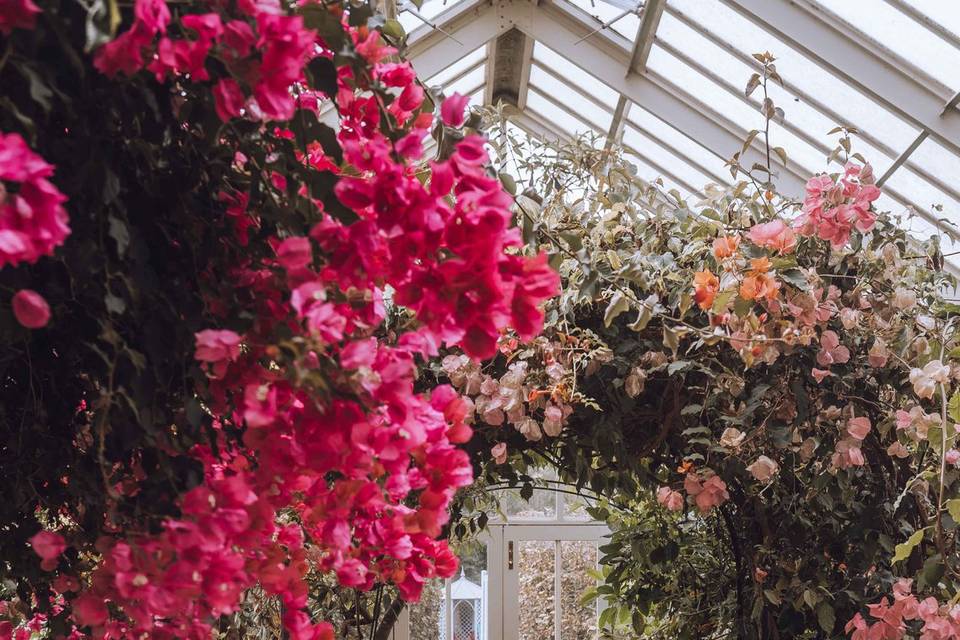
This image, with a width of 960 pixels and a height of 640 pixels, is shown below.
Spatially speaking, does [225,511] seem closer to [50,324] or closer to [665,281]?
[50,324]

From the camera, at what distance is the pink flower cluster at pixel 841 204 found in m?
1.32

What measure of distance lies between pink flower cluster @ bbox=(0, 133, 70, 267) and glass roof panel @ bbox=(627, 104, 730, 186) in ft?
16.5

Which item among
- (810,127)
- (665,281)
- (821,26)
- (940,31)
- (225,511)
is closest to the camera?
(225,511)

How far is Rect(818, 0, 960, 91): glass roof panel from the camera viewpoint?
12.0 ft

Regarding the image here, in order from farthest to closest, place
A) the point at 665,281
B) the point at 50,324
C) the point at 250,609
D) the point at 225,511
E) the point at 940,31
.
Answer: the point at 940,31, the point at 250,609, the point at 665,281, the point at 50,324, the point at 225,511

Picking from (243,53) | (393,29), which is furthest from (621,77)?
(243,53)

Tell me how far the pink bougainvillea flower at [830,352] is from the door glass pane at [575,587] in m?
3.44

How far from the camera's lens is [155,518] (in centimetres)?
64

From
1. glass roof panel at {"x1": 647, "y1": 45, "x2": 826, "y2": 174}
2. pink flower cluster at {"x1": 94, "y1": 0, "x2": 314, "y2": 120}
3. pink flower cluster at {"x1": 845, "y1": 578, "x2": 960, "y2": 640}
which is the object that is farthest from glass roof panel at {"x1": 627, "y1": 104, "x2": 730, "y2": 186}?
pink flower cluster at {"x1": 94, "y1": 0, "x2": 314, "y2": 120}

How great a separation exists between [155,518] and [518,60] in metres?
A: 5.33

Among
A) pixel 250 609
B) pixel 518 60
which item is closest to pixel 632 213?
pixel 250 609

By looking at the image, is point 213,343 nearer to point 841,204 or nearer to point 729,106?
point 841,204

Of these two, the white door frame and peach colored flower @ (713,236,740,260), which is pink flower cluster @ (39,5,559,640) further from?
the white door frame

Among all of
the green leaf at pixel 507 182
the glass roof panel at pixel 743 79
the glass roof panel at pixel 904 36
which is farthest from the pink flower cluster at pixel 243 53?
the glass roof panel at pixel 743 79
